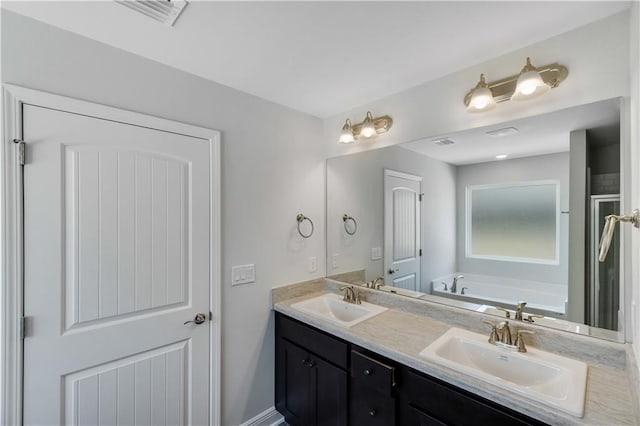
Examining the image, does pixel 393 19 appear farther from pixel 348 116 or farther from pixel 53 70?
pixel 53 70

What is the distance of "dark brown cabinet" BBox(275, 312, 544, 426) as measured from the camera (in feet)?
3.77

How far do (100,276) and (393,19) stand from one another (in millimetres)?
1873

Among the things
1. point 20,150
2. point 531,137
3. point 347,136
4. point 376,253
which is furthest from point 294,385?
point 531,137

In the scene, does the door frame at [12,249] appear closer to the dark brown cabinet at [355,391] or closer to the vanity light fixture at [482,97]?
the dark brown cabinet at [355,391]

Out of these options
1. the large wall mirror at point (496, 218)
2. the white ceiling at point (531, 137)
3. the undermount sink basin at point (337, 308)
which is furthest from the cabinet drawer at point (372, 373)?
the white ceiling at point (531, 137)

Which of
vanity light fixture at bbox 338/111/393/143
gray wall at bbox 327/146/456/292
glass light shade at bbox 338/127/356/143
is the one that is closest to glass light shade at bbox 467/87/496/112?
gray wall at bbox 327/146/456/292

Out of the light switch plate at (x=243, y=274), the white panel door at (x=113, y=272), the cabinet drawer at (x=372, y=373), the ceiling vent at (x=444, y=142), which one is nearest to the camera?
the white panel door at (x=113, y=272)

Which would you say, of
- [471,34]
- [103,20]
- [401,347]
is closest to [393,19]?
[471,34]

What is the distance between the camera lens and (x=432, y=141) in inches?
72.6

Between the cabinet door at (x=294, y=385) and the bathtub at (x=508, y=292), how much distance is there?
1.01m

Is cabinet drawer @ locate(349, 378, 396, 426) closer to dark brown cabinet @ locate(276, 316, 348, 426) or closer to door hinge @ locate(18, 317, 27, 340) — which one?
dark brown cabinet @ locate(276, 316, 348, 426)

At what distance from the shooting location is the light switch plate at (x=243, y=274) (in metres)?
1.90

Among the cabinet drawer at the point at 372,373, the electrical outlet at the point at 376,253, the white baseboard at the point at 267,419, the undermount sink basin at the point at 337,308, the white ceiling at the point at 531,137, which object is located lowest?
the white baseboard at the point at 267,419

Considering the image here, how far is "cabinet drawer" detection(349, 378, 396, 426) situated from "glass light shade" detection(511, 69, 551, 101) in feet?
5.33
